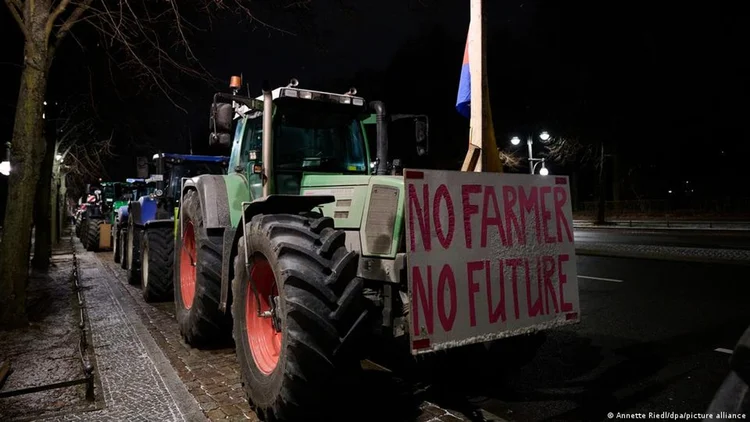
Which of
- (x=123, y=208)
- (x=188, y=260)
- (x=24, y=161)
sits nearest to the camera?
(x=188, y=260)

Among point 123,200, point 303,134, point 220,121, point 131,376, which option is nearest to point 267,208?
point 220,121

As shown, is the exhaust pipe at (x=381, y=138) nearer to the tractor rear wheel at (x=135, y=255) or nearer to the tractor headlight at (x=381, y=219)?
the tractor headlight at (x=381, y=219)

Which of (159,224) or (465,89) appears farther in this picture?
(159,224)

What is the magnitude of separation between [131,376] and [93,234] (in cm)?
1817

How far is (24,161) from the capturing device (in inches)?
307

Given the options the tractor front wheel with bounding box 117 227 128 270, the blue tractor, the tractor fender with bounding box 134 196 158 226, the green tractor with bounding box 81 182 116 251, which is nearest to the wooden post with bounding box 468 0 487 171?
the blue tractor

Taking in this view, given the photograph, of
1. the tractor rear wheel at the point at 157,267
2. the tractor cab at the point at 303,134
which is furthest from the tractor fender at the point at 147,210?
the tractor cab at the point at 303,134

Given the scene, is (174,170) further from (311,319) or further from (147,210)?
(311,319)

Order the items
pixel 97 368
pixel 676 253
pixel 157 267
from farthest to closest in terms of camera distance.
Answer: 1. pixel 676 253
2. pixel 157 267
3. pixel 97 368

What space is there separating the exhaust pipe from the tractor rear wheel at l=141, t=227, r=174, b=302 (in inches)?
207

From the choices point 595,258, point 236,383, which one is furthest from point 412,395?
point 595,258

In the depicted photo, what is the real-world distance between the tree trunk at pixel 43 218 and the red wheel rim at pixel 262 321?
1111 cm

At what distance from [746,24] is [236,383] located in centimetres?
3561

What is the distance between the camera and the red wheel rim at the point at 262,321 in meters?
4.46
